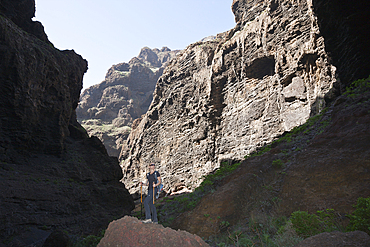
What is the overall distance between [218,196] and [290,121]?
55.2 ft

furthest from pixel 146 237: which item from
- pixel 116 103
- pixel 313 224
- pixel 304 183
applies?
pixel 116 103

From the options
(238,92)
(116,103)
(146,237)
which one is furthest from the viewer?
(116,103)

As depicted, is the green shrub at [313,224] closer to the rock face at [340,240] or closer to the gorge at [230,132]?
the gorge at [230,132]

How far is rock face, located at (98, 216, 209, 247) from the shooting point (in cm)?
345

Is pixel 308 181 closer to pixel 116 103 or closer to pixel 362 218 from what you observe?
pixel 362 218

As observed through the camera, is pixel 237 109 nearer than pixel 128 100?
Yes

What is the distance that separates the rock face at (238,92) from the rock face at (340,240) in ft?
43.6

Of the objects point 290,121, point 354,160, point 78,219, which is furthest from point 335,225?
point 290,121

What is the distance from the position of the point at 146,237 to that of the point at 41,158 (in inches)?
585

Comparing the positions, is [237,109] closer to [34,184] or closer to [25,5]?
[34,184]

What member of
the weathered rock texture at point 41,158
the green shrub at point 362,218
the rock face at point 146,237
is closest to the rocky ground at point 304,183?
the green shrub at point 362,218

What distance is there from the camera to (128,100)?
4011 inches

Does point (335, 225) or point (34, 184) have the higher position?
point (34, 184)

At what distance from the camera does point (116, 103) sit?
97.6 m
